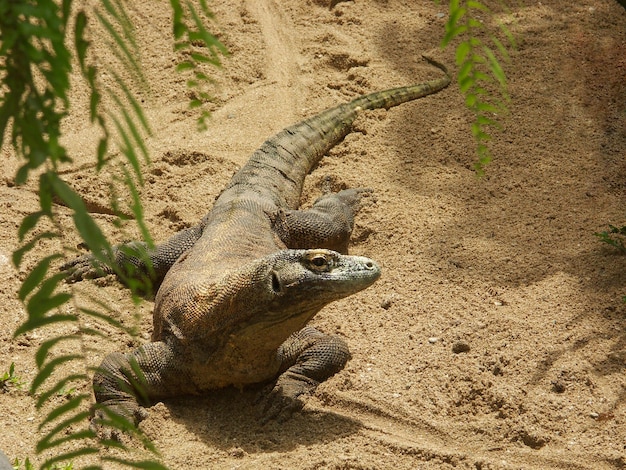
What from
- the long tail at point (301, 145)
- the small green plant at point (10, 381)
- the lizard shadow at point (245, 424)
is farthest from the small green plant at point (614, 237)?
the small green plant at point (10, 381)

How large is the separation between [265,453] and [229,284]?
0.98 m

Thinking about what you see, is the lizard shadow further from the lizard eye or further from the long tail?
the long tail

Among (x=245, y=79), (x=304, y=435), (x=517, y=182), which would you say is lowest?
(x=304, y=435)

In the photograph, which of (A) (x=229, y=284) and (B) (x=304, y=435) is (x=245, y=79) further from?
(B) (x=304, y=435)

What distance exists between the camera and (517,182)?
692cm

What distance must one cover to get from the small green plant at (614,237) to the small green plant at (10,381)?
3774 mm

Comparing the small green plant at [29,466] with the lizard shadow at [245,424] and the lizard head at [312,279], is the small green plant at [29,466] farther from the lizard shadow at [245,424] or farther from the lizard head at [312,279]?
the lizard head at [312,279]

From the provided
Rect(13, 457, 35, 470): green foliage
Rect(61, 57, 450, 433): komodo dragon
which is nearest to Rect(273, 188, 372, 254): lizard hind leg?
Rect(61, 57, 450, 433): komodo dragon

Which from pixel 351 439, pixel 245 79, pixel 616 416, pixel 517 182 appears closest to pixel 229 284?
pixel 351 439

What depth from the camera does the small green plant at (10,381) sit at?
16.4 feet

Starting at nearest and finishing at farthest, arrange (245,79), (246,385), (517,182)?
1. (246,385)
2. (517,182)
3. (245,79)

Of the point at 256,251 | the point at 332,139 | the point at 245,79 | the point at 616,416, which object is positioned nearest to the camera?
the point at 616,416

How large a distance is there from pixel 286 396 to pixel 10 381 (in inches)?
63.7

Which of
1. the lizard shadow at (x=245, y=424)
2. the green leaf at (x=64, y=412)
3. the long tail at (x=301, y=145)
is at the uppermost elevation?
the green leaf at (x=64, y=412)
